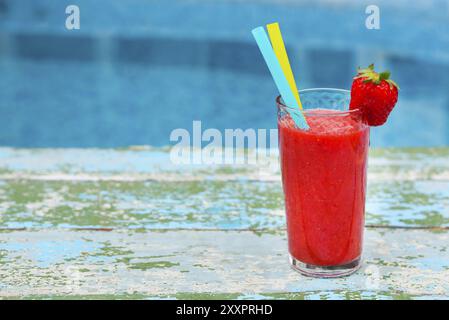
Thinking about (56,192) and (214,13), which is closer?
(56,192)

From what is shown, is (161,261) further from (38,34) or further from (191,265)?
(38,34)

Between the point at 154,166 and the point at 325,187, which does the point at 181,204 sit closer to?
the point at 154,166

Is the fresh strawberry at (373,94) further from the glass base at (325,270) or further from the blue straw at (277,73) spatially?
the glass base at (325,270)

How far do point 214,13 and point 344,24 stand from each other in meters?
0.88

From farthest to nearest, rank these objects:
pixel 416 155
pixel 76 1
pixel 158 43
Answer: pixel 76 1 → pixel 158 43 → pixel 416 155

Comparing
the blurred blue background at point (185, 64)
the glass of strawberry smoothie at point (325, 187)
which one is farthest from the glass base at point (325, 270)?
the blurred blue background at point (185, 64)

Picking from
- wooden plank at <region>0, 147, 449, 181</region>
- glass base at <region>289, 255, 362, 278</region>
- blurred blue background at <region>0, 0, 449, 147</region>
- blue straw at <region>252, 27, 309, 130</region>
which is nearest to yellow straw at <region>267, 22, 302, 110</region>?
blue straw at <region>252, 27, 309, 130</region>

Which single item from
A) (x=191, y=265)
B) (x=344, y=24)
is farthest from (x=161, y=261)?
(x=344, y=24)

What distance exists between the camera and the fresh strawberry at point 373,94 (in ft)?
2.95

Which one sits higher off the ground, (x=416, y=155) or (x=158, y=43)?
(x=158, y=43)

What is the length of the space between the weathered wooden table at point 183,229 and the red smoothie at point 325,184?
0.04m
